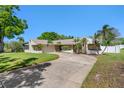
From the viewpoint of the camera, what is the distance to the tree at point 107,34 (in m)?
22.6

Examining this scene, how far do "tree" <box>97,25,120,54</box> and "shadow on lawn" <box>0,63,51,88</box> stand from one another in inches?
485

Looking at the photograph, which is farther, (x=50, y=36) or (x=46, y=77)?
(x=50, y=36)

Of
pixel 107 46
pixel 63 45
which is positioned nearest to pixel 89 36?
pixel 107 46

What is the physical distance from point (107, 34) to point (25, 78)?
15.3 metres

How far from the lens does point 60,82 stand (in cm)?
948

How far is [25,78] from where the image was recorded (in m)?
9.88

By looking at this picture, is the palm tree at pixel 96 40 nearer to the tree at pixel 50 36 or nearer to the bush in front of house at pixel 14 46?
the bush in front of house at pixel 14 46

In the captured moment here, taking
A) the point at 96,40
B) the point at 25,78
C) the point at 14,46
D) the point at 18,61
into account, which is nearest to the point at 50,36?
the point at 14,46

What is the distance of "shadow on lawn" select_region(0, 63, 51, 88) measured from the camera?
9.17 meters

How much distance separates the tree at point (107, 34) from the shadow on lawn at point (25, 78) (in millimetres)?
12325

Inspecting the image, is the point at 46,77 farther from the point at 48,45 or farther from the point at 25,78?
the point at 48,45

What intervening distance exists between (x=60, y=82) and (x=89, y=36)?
1612cm

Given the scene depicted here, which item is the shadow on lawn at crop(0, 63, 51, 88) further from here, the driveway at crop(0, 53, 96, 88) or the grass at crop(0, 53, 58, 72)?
the grass at crop(0, 53, 58, 72)
